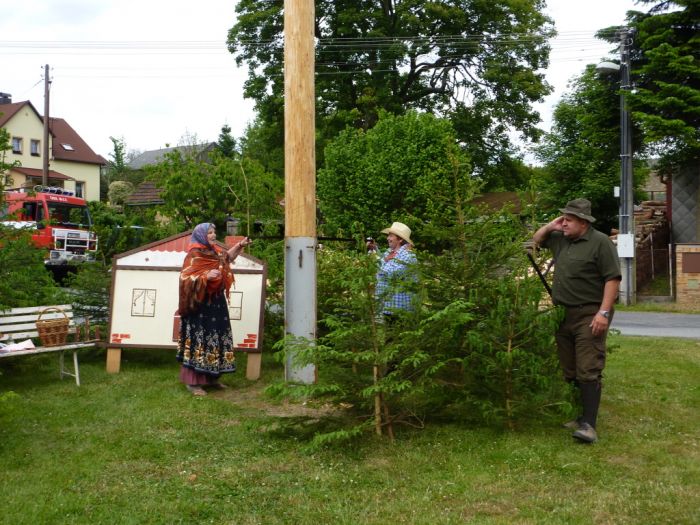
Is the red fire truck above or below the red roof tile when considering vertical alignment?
below

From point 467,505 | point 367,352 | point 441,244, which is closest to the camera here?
point 467,505

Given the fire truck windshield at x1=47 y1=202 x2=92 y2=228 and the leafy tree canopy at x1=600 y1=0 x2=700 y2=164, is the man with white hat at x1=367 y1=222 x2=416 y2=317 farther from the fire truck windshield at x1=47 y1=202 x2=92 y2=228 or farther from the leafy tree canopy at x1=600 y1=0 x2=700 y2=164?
the fire truck windshield at x1=47 y1=202 x2=92 y2=228

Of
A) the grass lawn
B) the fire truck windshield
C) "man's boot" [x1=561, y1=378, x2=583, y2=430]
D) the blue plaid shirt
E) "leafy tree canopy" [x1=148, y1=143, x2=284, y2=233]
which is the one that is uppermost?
the fire truck windshield

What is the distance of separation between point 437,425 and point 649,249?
1802cm

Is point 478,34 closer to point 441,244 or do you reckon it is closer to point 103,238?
point 103,238

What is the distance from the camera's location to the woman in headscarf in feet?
25.1

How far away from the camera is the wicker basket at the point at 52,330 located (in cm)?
810

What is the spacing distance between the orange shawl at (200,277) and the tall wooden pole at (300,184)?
2.95 feet

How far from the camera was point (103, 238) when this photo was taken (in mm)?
10586

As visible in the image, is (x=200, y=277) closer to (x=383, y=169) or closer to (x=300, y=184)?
(x=300, y=184)

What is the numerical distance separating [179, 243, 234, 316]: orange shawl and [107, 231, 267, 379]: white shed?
0.92 metres

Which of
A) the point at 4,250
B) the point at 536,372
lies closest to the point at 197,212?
the point at 4,250

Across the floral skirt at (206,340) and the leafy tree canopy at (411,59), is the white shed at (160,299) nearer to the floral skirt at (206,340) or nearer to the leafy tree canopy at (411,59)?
the floral skirt at (206,340)

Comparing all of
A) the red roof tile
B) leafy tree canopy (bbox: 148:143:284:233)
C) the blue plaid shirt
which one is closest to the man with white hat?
the blue plaid shirt
